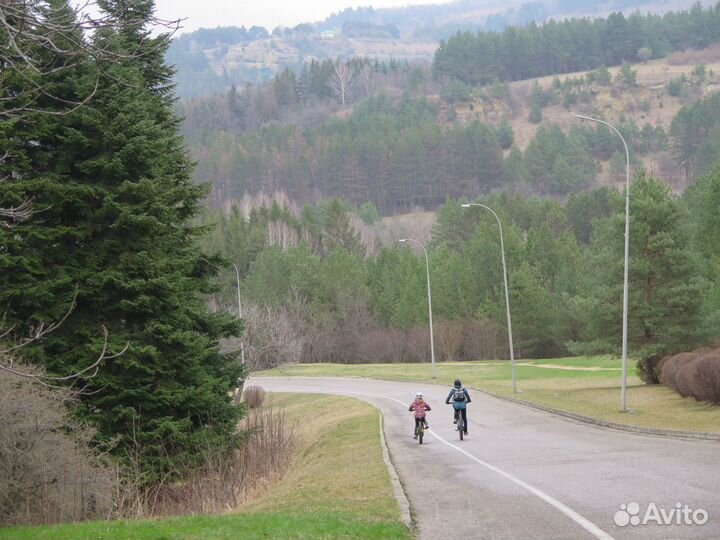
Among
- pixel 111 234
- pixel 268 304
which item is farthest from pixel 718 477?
pixel 268 304

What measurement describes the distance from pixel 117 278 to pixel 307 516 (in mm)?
12518

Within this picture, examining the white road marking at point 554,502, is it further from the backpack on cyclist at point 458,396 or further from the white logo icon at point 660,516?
the backpack on cyclist at point 458,396

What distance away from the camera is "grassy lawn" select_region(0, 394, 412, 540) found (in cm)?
1145

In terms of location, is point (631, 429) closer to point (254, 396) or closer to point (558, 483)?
point (558, 483)

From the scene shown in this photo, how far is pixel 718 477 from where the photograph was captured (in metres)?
14.4

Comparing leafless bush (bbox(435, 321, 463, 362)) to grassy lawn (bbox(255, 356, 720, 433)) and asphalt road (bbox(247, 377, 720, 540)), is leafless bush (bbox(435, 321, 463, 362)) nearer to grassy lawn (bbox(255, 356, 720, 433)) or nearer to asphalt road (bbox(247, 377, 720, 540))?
grassy lawn (bbox(255, 356, 720, 433))

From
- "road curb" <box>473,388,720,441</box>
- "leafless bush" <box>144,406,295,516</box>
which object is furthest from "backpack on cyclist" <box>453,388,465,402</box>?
"leafless bush" <box>144,406,295,516</box>

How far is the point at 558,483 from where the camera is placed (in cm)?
1518

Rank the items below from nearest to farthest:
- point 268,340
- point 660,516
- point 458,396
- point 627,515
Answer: point 660,516, point 627,515, point 458,396, point 268,340

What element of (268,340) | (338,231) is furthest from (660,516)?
(338,231)

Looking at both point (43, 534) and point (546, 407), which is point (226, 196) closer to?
point (546, 407)

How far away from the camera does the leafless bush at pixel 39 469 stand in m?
17.1

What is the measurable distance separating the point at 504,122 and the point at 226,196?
61.6m

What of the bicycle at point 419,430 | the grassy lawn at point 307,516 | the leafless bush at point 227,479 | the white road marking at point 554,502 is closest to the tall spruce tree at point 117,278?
the leafless bush at point 227,479
